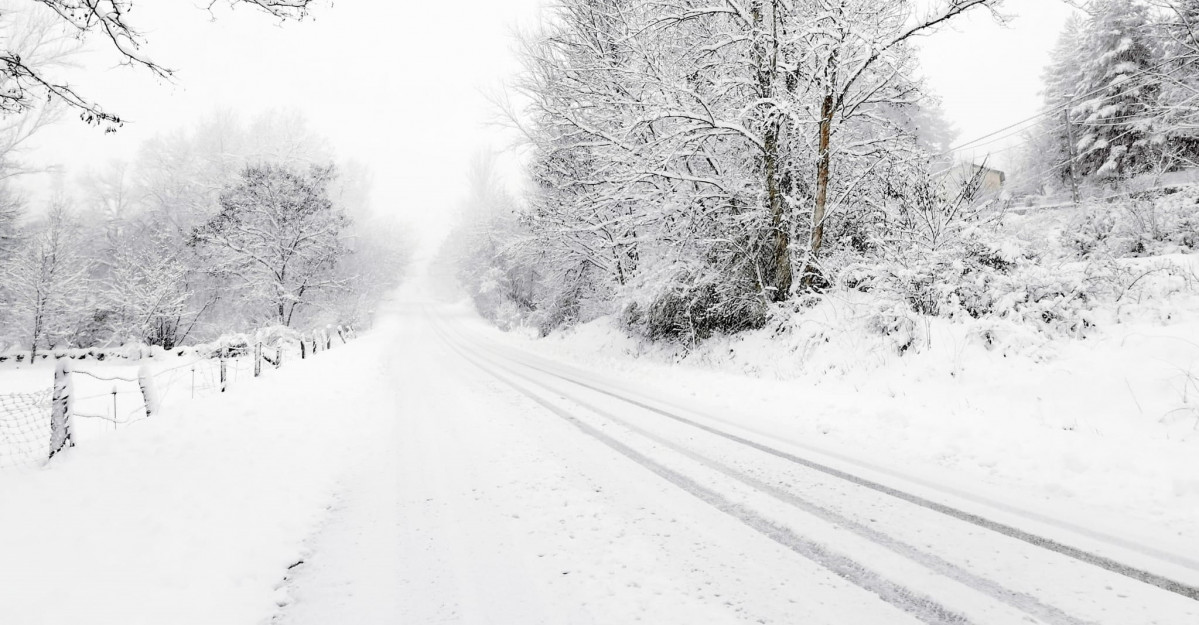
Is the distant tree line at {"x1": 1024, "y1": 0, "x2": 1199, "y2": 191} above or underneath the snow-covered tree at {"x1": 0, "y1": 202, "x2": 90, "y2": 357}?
above

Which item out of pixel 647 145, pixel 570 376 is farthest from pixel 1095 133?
pixel 570 376

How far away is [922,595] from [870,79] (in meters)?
10.8

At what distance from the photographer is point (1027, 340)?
6469 millimetres

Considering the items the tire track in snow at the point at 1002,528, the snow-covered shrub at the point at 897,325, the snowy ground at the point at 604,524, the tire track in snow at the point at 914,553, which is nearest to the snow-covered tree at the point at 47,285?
the snowy ground at the point at 604,524

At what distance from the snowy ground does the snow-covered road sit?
0.02 m

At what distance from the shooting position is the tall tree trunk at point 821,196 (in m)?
9.96

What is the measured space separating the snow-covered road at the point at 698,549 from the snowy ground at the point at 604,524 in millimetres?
18

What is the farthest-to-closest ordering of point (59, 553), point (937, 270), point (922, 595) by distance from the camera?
point (937, 270), point (59, 553), point (922, 595)

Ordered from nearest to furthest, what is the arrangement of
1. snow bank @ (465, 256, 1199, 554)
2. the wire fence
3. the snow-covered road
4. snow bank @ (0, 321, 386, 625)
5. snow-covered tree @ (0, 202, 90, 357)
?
the snow-covered road → snow bank @ (0, 321, 386, 625) → snow bank @ (465, 256, 1199, 554) → the wire fence → snow-covered tree @ (0, 202, 90, 357)

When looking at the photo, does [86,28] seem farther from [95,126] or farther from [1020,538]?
[1020,538]

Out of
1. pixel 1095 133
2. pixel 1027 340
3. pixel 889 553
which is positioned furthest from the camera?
pixel 1095 133

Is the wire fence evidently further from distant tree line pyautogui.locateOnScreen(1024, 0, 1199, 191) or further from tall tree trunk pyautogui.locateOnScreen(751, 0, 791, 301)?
distant tree line pyautogui.locateOnScreen(1024, 0, 1199, 191)

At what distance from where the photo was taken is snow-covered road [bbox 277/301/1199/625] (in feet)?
8.27

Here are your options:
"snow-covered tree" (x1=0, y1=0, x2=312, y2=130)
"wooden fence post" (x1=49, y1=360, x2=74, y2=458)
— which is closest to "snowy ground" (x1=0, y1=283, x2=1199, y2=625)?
"wooden fence post" (x1=49, y1=360, x2=74, y2=458)
